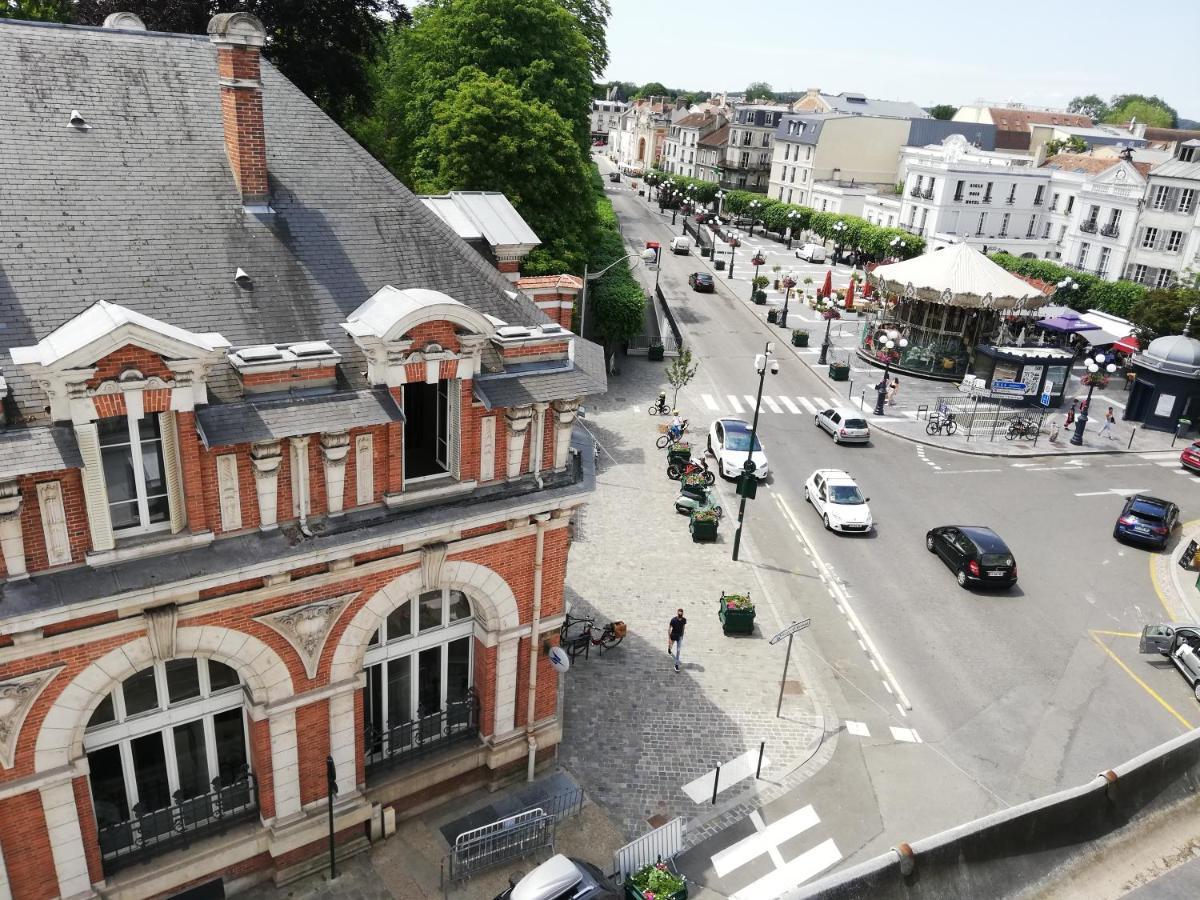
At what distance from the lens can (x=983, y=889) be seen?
487cm

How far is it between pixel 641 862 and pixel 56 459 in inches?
Answer: 430

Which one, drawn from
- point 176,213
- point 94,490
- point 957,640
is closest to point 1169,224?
point 957,640

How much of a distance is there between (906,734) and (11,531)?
17.5m

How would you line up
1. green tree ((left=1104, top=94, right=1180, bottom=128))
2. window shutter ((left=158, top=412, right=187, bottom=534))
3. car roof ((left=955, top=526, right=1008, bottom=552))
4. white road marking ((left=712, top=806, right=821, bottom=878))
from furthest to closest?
1. green tree ((left=1104, top=94, right=1180, bottom=128))
2. car roof ((left=955, top=526, right=1008, bottom=552))
3. white road marking ((left=712, top=806, right=821, bottom=878))
4. window shutter ((left=158, top=412, right=187, bottom=534))

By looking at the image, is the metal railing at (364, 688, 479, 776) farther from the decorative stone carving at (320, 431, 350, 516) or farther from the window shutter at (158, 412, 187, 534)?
the window shutter at (158, 412, 187, 534)

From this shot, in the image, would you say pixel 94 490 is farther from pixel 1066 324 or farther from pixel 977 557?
pixel 1066 324

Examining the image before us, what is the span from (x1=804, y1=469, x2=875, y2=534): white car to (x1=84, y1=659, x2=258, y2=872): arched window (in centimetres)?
2052

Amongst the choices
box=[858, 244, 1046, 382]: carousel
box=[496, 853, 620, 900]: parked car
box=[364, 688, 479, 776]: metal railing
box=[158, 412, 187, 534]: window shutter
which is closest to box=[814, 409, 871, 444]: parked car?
box=[858, 244, 1046, 382]: carousel

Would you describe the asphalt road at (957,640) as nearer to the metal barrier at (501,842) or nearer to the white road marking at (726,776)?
the white road marking at (726,776)

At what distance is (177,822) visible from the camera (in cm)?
1316

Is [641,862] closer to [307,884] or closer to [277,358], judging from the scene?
[307,884]

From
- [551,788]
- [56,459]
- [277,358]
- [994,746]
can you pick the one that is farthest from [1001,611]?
[56,459]

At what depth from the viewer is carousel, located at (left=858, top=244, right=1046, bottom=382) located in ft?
159

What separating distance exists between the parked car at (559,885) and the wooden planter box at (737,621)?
9388 mm
